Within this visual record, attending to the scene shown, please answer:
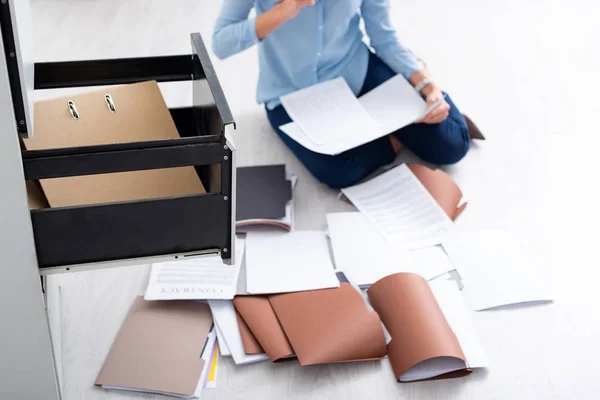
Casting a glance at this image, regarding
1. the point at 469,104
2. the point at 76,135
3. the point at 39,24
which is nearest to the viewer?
the point at 76,135

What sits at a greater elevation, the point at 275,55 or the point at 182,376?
the point at 275,55

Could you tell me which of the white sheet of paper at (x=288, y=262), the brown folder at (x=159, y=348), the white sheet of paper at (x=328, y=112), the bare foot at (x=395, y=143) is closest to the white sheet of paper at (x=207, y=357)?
the brown folder at (x=159, y=348)

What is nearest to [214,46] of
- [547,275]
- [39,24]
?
[547,275]

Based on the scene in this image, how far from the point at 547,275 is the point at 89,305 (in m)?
1.14

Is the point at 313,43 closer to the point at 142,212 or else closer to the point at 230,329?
the point at 230,329

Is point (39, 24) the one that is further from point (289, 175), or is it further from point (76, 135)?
point (76, 135)

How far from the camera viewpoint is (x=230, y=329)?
1.57 meters

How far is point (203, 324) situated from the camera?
5.19 feet

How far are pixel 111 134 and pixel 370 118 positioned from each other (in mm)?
917

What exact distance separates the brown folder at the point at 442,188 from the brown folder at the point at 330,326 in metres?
0.47

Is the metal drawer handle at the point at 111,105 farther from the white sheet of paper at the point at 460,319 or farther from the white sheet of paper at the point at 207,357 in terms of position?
the white sheet of paper at the point at 460,319

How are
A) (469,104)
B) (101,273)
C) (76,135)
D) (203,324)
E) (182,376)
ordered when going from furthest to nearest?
(469,104), (101,273), (203,324), (182,376), (76,135)

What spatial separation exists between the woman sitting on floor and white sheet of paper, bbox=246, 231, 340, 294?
0.89 feet

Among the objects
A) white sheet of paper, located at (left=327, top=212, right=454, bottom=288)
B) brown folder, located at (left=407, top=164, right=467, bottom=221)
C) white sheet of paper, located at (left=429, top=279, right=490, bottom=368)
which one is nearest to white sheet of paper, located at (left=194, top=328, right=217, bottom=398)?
white sheet of paper, located at (left=327, top=212, right=454, bottom=288)
